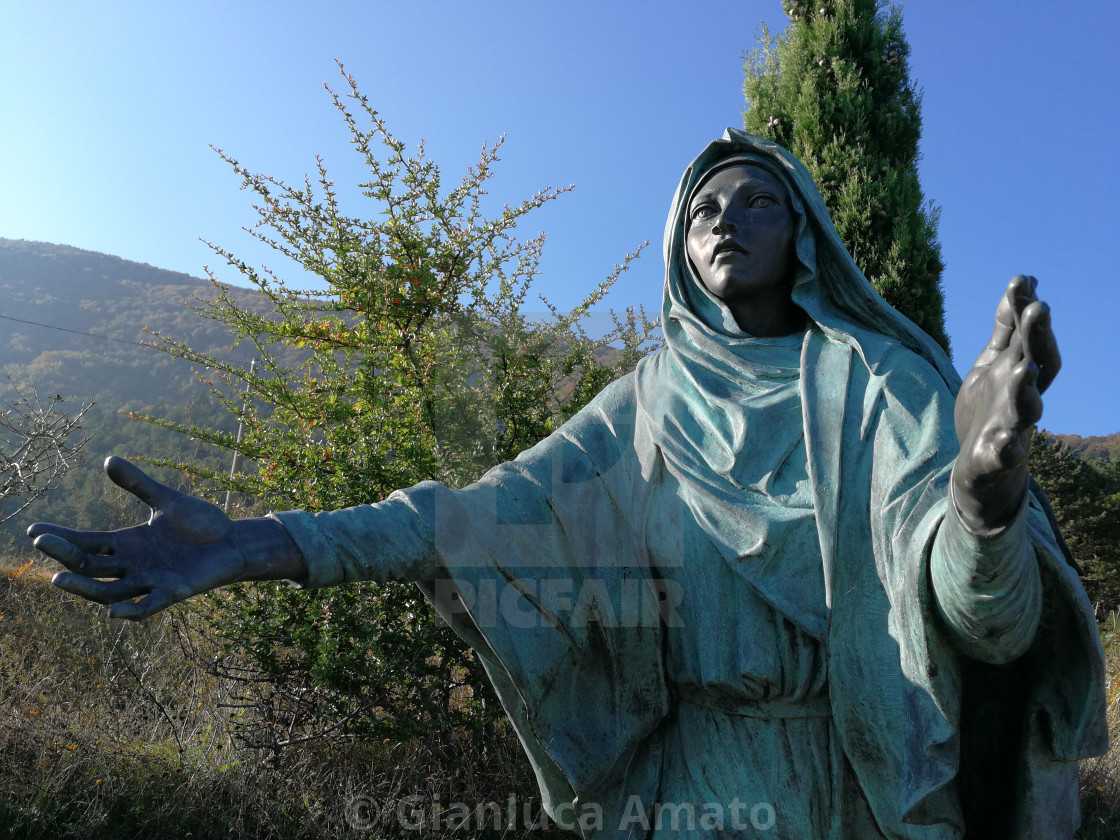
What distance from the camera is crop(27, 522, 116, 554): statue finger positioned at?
4.57 feet

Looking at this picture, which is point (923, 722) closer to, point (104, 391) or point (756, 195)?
point (756, 195)

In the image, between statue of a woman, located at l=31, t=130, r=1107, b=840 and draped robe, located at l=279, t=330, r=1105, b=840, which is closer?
statue of a woman, located at l=31, t=130, r=1107, b=840

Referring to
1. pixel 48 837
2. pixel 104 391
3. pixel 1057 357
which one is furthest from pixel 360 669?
pixel 104 391

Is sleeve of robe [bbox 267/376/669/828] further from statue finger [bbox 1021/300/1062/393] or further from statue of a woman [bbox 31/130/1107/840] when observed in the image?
statue finger [bbox 1021/300/1062/393]

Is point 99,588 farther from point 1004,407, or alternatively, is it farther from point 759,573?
point 1004,407

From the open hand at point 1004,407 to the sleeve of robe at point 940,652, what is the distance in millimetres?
122

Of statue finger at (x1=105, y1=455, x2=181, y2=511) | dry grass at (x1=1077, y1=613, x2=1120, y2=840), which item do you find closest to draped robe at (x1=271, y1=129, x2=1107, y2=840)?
statue finger at (x1=105, y1=455, x2=181, y2=511)

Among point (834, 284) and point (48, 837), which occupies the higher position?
point (834, 284)

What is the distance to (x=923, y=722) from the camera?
1.67 metres

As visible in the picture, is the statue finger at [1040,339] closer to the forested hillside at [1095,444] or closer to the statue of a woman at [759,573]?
the statue of a woman at [759,573]

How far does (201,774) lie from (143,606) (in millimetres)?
4337

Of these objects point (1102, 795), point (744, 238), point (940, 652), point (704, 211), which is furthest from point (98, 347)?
point (940, 652)

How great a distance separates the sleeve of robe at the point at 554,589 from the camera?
1.79 meters

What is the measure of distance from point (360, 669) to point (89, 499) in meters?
20.2
